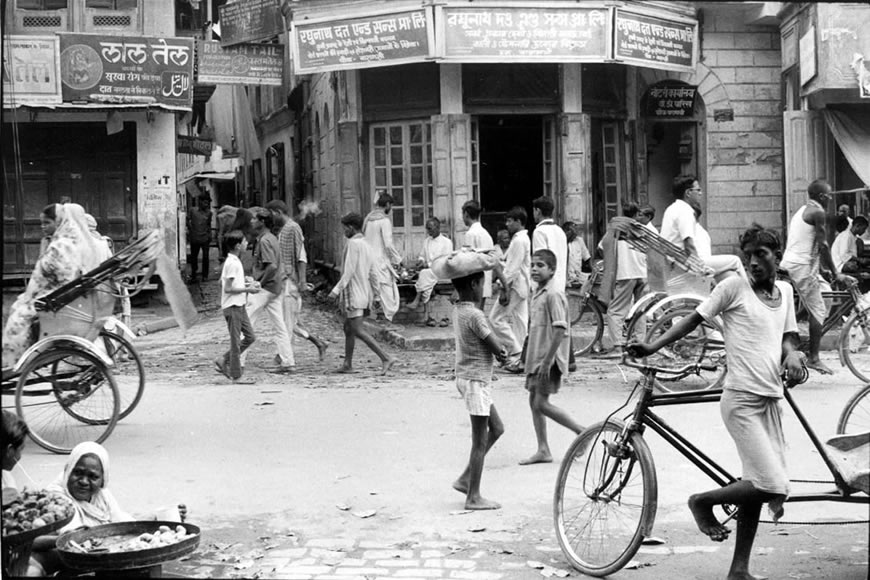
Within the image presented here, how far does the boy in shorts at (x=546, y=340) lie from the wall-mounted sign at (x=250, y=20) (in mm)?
11466

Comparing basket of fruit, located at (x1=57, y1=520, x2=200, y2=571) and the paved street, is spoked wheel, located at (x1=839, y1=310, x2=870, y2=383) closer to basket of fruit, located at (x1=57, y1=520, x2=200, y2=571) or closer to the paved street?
the paved street

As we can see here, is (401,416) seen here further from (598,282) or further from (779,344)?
(598,282)

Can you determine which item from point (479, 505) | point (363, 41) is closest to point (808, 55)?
point (363, 41)

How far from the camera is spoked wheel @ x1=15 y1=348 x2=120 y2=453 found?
6934 millimetres

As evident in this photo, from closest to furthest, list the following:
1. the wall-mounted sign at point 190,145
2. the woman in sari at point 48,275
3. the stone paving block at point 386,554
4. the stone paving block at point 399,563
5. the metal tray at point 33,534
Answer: the metal tray at point 33,534, the stone paving block at point 399,563, the stone paving block at point 386,554, the woman in sari at point 48,275, the wall-mounted sign at point 190,145

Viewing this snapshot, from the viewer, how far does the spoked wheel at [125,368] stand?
24.6 ft

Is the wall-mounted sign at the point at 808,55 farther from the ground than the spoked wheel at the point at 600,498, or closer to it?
farther from the ground

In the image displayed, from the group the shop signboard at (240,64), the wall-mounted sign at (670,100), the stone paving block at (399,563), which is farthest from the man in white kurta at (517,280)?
the shop signboard at (240,64)

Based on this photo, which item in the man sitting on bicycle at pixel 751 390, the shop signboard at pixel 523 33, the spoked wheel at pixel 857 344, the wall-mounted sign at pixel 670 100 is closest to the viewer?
the man sitting on bicycle at pixel 751 390

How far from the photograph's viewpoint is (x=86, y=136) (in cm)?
1609

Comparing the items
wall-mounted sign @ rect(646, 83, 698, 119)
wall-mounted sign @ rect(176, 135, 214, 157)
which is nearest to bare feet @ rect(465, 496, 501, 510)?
wall-mounted sign @ rect(646, 83, 698, 119)

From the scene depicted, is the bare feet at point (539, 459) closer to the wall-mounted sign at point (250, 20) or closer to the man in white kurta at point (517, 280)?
the man in white kurta at point (517, 280)

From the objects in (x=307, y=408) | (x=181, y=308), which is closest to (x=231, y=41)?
(x=307, y=408)

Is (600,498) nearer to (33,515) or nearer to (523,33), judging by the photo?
(33,515)
